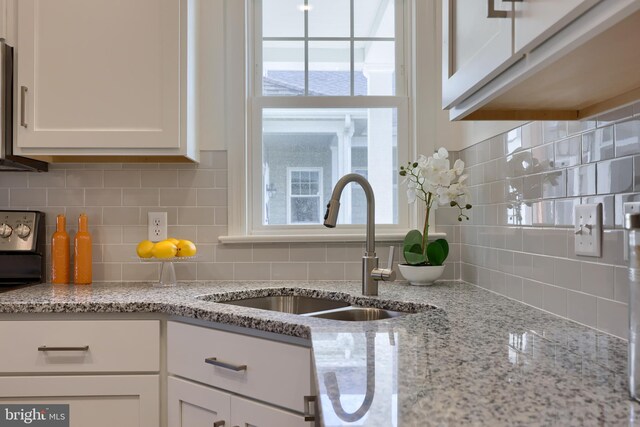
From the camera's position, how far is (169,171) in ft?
7.34

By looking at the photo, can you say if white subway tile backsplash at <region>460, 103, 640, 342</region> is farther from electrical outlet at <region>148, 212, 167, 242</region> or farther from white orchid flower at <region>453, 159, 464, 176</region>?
electrical outlet at <region>148, 212, 167, 242</region>

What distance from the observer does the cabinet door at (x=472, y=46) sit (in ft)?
2.91

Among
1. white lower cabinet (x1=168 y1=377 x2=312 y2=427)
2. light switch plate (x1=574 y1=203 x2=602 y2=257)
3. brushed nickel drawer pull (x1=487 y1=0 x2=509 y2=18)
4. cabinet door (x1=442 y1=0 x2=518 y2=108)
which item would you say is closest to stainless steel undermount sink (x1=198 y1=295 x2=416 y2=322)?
white lower cabinet (x1=168 y1=377 x2=312 y2=427)

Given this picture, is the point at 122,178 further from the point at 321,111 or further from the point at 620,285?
the point at 620,285

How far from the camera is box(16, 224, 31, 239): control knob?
7.02 ft

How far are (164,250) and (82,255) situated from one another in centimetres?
37

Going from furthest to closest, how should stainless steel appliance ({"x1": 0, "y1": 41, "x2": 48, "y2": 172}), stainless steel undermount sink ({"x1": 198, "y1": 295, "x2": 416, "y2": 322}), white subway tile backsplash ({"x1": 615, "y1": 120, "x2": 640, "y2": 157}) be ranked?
1. stainless steel appliance ({"x1": 0, "y1": 41, "x2": 48, "y2": 172})
2. stainless steel undermount sink ({"x1": 198, "y1": 295, "x2": 416, "y2": 322})
3. white subway tile backsplash ({"x1": 615, "y1": 120, "x2": 640, "y2": 157})

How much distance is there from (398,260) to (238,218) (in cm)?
68

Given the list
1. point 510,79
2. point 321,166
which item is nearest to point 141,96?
point 321,166

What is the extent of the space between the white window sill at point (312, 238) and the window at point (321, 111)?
9 cm

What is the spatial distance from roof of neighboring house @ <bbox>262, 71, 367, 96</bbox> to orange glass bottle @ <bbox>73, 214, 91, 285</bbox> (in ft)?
3.03

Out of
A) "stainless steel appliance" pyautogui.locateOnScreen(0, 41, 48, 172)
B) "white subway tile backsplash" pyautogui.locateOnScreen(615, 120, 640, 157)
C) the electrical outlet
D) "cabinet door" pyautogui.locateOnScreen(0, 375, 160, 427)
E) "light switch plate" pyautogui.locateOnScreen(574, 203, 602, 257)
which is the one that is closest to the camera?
"white subway tile backsplash" pyautogui.locateOnScreen(615, 120, 640, 157)

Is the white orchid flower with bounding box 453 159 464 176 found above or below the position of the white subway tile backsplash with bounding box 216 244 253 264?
above

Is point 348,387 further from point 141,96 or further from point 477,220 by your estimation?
point 141,96
